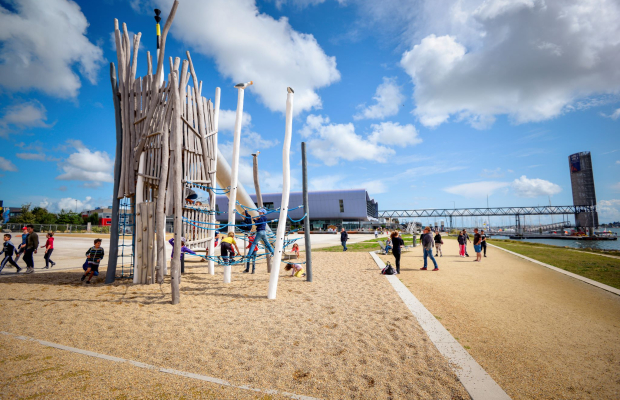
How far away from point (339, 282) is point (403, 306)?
283 centimetres

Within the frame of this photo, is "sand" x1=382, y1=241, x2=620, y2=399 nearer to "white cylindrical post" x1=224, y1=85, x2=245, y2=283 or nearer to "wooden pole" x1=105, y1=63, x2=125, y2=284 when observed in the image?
"white cylindrical post" x1=224, y1=85, x2=245, y2=283

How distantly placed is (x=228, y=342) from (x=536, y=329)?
5083mm

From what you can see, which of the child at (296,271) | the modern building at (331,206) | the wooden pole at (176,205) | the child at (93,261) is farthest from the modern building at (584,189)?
the child at (93,261)

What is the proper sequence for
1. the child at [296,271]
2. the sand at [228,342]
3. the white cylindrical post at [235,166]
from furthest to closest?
1. the child at [296,271]
2. the white cylindrical post at [235,166]
3. the sand at [228,342]

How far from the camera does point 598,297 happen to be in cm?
717

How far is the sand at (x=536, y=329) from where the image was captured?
3.15m

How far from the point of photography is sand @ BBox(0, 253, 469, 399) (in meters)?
2.97

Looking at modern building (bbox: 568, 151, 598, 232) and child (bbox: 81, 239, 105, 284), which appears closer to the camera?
child (bbox: 81, 239, 105, 284)

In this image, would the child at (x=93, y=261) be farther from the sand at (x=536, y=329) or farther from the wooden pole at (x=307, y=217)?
the sand at (x=536, y=329)

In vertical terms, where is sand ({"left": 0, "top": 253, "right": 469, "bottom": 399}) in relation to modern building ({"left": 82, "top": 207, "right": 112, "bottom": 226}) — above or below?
below

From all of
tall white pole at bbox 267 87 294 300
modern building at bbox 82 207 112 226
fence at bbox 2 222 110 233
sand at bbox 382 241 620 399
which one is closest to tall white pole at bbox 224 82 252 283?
tall white pole at bbox 267 87 294 300

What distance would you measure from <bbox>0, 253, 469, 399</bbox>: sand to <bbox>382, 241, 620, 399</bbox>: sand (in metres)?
0.80

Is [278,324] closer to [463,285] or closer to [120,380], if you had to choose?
[120,380]

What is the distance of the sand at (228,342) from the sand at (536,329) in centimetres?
80
